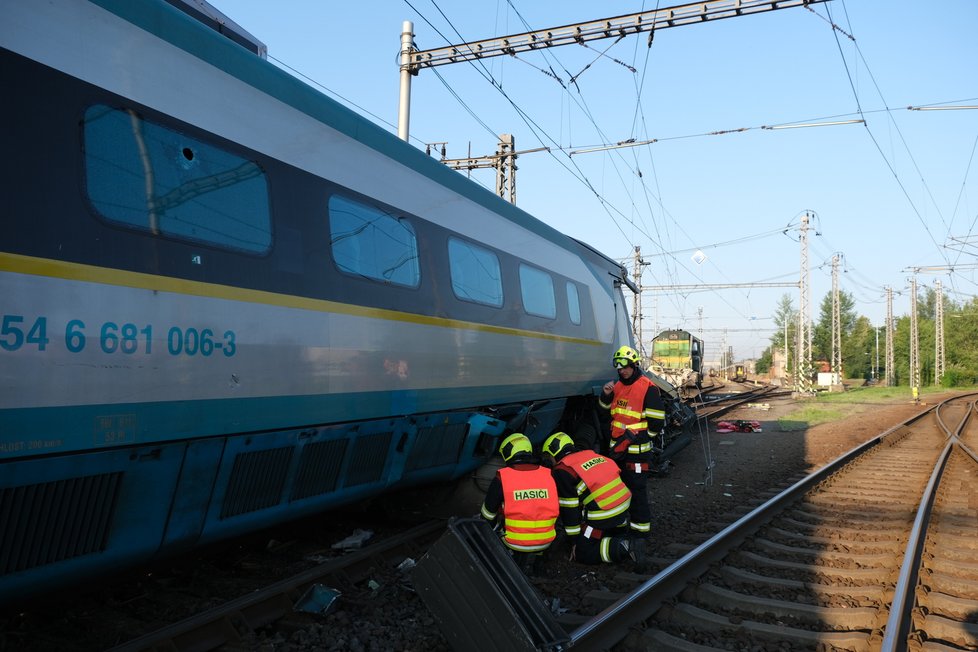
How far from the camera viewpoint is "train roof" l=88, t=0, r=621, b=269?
398 cm

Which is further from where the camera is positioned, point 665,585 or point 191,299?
point 665,585

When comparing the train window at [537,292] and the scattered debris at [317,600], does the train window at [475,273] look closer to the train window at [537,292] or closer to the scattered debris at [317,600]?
the train window at [537,292]

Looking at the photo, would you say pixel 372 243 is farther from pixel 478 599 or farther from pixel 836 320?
pixel 836 320

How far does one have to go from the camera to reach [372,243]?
559 centimetres

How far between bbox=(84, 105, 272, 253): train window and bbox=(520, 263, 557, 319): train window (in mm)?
4187

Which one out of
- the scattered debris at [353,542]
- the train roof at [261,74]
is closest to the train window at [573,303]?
the train roof at [261,74]

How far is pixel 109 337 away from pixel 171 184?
100 cm

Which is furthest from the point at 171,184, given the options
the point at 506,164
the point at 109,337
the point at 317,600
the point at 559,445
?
the point at 506,164

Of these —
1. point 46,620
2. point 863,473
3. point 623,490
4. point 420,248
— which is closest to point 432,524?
point 623,490

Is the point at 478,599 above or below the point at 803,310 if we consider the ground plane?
below

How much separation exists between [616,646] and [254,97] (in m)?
4.09

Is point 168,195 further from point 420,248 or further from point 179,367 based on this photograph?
point 420,248

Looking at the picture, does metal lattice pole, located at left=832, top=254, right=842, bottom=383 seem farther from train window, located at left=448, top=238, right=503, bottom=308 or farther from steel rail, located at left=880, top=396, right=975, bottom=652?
train window, located at left=448, top=238, right=503, bottom=308

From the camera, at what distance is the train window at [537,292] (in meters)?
8.40
